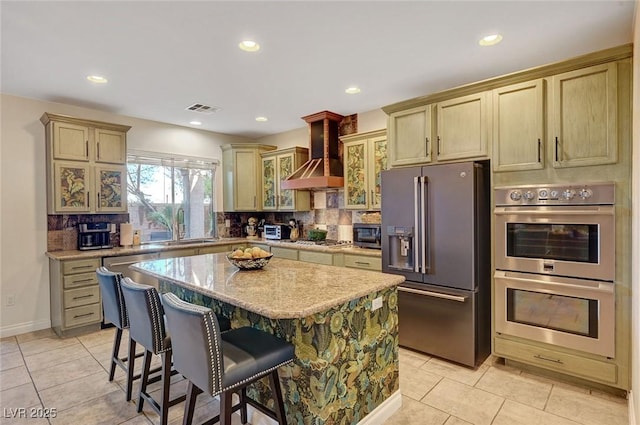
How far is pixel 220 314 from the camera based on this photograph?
102 inches

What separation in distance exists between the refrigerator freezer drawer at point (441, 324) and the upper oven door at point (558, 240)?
486mm

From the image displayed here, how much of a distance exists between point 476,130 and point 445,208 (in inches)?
30.1

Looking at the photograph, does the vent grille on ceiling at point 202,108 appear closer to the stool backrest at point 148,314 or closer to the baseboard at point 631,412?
the stool backrest at point 148,314

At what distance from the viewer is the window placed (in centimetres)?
490

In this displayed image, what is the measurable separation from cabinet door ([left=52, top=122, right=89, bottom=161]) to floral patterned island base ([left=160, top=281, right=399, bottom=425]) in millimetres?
3242

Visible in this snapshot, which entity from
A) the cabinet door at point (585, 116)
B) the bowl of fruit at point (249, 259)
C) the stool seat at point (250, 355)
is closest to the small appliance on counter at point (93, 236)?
the bowl of fruit at point (249, 259)

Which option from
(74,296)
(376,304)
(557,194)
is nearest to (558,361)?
(557,194)

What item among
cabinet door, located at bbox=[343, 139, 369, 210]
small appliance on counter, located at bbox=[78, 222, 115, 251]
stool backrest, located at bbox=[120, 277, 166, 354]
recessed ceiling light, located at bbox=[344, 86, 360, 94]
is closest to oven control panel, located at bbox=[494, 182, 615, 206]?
cabinet door, located at bbox=[343, 139, 369, 210]

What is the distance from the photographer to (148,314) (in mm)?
2051

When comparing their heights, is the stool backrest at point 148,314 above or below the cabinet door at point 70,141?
below

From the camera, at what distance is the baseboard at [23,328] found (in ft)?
12.5

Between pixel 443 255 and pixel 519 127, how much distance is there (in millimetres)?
1263

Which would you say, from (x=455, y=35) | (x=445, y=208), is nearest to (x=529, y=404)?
(x=445, y=208)

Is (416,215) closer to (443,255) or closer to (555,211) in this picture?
(443,255)
